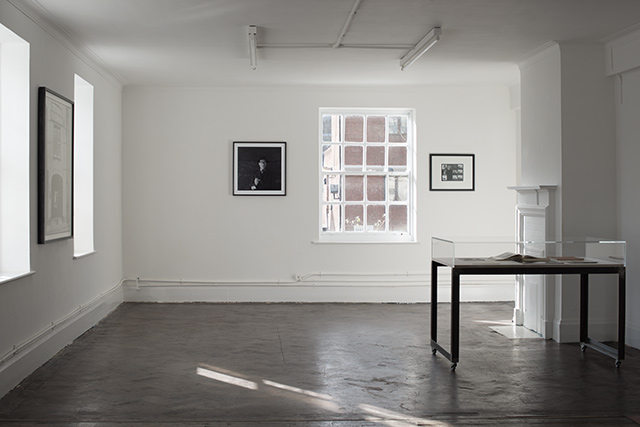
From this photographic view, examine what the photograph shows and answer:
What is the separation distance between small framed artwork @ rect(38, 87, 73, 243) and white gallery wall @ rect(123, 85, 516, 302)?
7.82 feet

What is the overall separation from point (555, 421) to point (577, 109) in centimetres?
321

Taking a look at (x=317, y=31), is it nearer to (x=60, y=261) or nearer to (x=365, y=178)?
(x=60, y=261)

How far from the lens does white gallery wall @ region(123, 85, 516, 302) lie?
26.5ft

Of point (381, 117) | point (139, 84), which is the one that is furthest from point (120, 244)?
point (381, 117)

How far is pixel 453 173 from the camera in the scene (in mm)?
8227

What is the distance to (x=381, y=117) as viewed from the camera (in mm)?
8352

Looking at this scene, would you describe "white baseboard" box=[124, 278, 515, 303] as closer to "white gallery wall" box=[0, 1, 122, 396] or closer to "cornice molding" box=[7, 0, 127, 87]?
"white gallery wall" box=[0, 1, 122, 396]

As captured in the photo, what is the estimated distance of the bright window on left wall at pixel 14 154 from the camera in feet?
15.4

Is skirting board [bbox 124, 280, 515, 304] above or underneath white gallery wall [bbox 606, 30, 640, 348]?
underneath

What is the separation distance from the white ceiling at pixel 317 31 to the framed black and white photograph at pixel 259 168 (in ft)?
3.26

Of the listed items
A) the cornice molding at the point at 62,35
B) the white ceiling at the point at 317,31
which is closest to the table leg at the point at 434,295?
the white ceiling at the point at 317,31

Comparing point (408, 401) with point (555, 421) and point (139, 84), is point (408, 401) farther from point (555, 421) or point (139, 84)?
point (139, 84)

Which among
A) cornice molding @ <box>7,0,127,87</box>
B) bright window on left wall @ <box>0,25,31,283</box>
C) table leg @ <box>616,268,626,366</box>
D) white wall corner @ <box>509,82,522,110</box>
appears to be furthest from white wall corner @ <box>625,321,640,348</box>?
cornice molding @ <box>7,0,127,87</box>

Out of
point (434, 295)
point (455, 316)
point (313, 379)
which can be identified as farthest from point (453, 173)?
point (313, 379)
